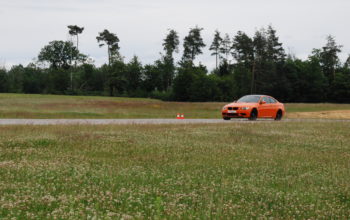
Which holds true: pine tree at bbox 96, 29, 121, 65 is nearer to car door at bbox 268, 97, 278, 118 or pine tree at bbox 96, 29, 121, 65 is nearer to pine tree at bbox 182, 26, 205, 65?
pine tree at bbox 182, 26, 205, 65

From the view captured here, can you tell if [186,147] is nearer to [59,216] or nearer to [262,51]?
[59,216]

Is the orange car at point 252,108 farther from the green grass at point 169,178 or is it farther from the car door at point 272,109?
the green grass at point 169,178

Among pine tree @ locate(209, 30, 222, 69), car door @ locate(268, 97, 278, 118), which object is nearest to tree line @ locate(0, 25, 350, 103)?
pine tree @ locate(209, 30, 222, 69)

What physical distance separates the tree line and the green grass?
84.1m

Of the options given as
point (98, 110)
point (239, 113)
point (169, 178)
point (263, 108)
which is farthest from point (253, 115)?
point (98, 110)

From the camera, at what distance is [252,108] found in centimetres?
→ 2830

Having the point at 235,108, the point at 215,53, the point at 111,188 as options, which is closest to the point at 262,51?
the point at 215,53

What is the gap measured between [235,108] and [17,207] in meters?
23.2

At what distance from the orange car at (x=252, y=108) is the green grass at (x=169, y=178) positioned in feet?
41.3

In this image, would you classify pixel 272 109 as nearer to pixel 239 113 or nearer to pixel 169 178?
pixel 239 113

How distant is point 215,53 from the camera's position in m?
115

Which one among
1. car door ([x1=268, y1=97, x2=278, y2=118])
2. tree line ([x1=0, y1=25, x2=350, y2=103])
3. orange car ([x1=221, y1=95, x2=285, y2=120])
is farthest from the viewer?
tree line ([x1=0, y1=25, x2=350, y2=103])

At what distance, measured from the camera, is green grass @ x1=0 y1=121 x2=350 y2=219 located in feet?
20.7

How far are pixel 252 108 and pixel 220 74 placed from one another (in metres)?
95.1
